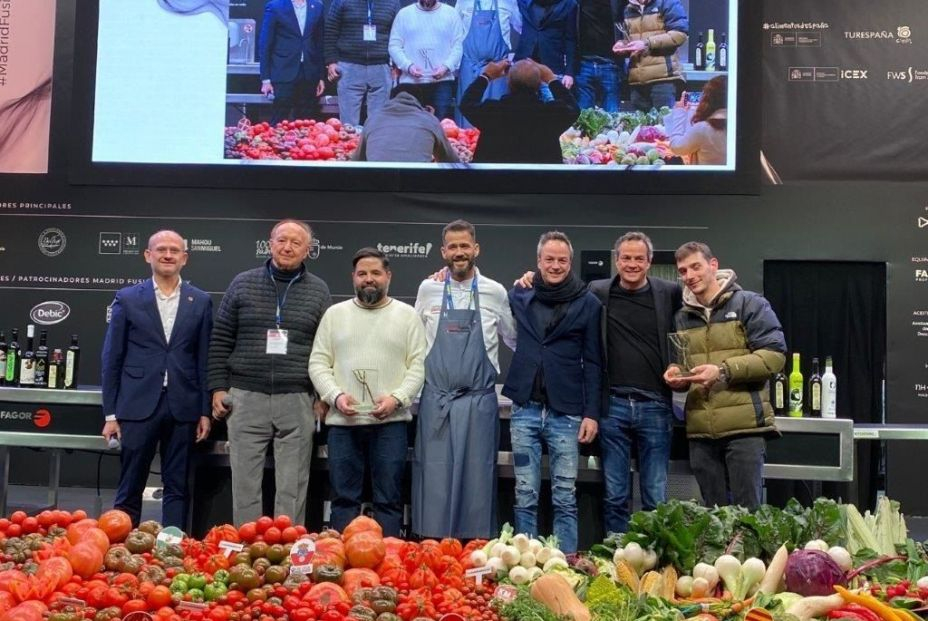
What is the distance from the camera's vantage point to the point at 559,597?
2312 mm

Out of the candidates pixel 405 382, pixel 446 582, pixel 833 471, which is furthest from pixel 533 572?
pixel 833 471

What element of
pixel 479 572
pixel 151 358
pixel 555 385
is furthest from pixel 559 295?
pixel 151 358

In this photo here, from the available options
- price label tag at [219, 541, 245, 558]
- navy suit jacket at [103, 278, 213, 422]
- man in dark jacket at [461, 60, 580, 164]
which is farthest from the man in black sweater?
price label tag at [219, 541, 245, 558]

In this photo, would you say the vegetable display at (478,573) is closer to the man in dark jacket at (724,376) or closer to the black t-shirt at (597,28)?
the man in dark jacket at (724,376)

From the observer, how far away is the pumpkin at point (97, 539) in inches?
104

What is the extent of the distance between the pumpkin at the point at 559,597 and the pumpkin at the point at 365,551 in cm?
50

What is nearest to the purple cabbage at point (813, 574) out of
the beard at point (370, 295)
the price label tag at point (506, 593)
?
the price label tag at point (506, 593)

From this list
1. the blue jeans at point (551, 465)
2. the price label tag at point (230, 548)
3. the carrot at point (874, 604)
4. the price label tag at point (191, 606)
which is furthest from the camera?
the blue jeans at point (551, 465)

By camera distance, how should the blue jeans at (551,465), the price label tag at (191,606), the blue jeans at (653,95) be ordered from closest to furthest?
1. the price label tag at (191,606)
2. the blue jeans at (551,465)
3. the blue jeans at (653,95)

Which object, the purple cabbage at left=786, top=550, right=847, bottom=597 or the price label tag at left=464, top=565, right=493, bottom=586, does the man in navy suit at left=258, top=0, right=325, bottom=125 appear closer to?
the price label tag at left=464, top=565, right=493, bottom=586

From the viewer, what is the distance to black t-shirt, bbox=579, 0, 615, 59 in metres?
6.47

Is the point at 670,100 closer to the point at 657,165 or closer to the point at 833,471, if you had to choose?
the point at 657,165

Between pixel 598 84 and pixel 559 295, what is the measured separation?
277cm

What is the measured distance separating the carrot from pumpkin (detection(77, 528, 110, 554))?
6.32ft
